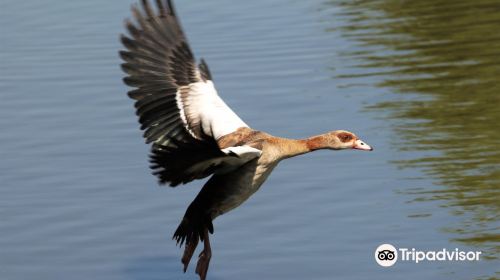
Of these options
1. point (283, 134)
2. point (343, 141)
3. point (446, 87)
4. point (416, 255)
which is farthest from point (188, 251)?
point (446, 87)

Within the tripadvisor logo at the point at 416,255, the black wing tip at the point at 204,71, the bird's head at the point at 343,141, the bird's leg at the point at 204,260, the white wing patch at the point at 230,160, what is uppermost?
the black wing tip at the point at 204,71

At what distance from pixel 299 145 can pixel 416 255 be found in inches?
51.4

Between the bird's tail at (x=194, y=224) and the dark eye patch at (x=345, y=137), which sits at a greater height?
the dark eye patch at (x=345, y=137)

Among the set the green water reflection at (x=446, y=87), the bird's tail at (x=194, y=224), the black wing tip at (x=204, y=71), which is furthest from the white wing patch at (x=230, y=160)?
the green water reflection at (x=446, y=87)

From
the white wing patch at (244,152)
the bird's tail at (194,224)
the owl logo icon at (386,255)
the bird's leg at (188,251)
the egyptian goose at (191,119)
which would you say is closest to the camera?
the white wing patch at (244,152)

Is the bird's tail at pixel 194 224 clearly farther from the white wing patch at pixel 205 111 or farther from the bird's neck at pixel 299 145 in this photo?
the bird's neck at pixel 299 145

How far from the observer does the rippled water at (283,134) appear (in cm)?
1039

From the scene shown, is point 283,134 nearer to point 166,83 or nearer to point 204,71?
point 204,71

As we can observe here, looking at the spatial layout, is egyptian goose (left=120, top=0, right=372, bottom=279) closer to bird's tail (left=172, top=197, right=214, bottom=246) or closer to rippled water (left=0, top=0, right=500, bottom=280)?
bird's tail (left=172, top=197, right=214, bottom=246)

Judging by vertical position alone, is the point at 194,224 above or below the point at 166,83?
below

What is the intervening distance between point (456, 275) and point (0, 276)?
3.47 m

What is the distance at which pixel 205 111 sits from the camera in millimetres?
9609

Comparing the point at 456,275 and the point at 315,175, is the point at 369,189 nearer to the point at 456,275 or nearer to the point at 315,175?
the point at 315,175

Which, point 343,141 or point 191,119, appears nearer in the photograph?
point 191,119
